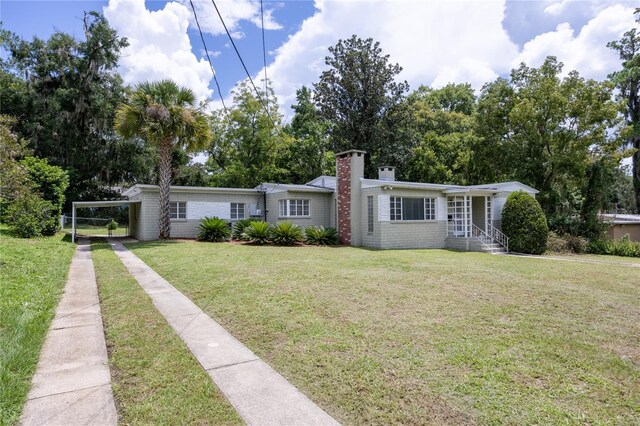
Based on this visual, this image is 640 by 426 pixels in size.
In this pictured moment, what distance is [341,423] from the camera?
3020 millimetres

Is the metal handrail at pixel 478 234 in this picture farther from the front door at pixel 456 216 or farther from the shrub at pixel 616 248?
the shrub at pixel 616 248

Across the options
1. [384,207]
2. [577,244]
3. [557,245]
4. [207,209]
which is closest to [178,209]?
[207,209]

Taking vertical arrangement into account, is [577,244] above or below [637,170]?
below

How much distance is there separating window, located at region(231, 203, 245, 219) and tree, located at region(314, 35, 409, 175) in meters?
13.0

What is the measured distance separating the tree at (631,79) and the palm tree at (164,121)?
89.7ft

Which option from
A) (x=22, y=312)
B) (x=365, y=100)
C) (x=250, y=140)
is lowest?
(x=22, y=312)

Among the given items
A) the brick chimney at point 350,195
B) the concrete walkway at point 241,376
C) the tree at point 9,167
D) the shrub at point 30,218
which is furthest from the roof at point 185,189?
the concrete walkway at point 241,376

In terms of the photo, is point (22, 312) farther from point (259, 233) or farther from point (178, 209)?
point (178, 209)

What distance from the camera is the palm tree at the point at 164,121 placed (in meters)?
17.2

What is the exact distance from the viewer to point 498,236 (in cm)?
1866

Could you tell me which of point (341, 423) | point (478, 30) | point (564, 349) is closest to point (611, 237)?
point (478, 30)

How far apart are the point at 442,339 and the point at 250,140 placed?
30.7 metres

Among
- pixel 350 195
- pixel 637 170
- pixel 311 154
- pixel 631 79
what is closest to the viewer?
pixel 350 195

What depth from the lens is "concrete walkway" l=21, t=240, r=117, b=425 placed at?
312 centimetres
